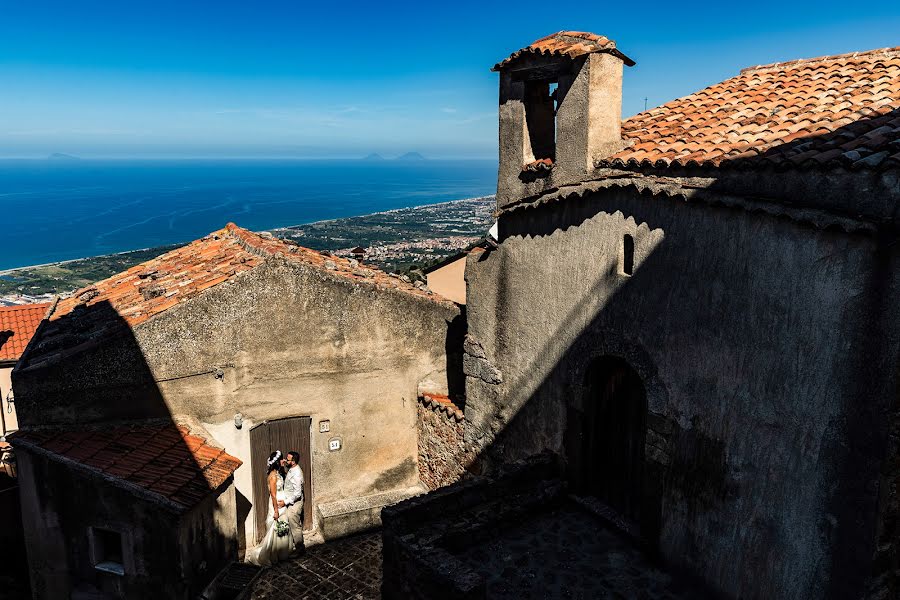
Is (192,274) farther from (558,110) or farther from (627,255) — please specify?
(627,255)

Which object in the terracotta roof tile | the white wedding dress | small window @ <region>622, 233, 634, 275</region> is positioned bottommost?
the white wedding dress

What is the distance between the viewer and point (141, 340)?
985 centimetres

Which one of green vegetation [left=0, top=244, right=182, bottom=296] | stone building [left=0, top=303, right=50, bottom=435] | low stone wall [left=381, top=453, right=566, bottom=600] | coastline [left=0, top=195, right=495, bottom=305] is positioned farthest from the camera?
green vegetation [left=0, top=244, right=182, bottom=296]

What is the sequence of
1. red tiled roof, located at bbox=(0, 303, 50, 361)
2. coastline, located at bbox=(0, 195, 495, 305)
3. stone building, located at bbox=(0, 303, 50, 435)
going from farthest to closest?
1. coastline, located at bbox=(0, 195, 495, 305)
2. red tiled roof, located at bbox=(0, 303, 50, 361)
3. stone building, located at bbox=(0, 303, 50, 435)

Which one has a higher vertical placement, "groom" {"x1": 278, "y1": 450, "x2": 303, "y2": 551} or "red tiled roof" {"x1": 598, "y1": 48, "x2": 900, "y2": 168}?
"red tiled roof" {"x1": 598, "y1": 48, "x2": 900, "y2": 168}

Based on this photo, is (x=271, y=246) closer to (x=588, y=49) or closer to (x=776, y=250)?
(x=588, y=49)

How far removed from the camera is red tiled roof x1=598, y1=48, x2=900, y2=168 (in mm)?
6223

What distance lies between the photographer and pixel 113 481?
8.69m

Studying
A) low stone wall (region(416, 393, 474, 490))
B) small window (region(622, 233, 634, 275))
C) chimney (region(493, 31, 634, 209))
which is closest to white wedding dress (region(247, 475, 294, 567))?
low stone wall (region(416, 393, 474, 490))

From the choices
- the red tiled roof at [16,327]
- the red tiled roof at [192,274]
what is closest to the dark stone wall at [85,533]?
the red tiled roof at [192,274]

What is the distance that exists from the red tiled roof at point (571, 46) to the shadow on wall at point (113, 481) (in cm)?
730

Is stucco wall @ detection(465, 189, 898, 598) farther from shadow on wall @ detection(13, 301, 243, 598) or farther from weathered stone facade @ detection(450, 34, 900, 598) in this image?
shadow on wall @ detection(13, 301, 243, 598)

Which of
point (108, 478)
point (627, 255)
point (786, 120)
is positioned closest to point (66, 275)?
point (108, 478)

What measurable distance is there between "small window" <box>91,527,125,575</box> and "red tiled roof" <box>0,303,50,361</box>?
15673mm
